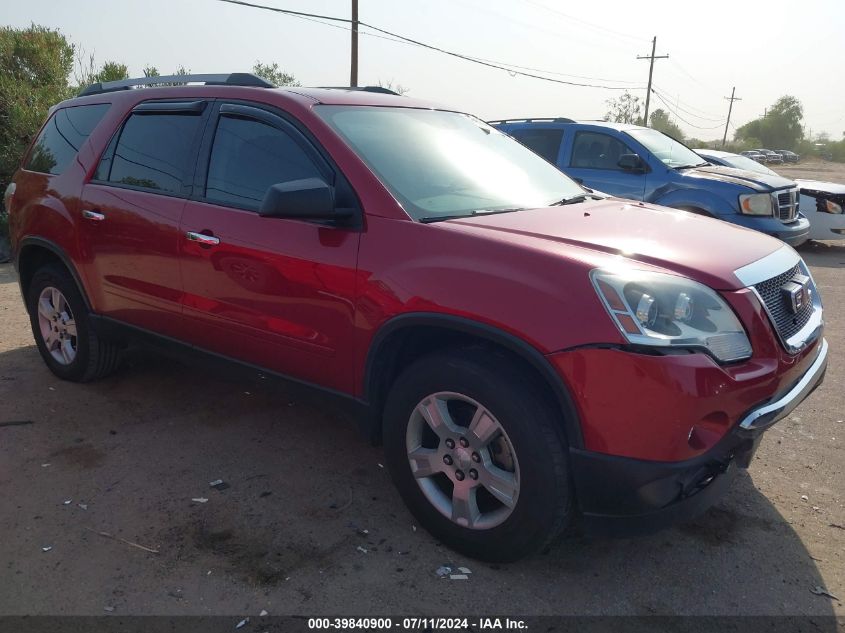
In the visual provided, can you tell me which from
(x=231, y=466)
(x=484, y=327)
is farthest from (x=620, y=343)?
(x=231, y=466)

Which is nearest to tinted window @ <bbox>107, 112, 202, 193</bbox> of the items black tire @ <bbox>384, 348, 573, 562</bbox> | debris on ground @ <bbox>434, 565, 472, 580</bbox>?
black tire @ <bbox>384, 348, 573, 562</bbox>

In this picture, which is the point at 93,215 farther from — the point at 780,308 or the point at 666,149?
the point at 666,149

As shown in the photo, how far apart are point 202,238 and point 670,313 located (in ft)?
7.38

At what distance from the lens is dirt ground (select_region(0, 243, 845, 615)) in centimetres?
260

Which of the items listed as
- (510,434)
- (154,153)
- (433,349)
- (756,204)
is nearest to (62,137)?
(154,153)

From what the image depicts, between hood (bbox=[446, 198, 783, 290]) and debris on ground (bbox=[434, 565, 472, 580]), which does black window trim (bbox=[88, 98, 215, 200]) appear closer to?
hood (bbox=[446, 198, 783, 290])

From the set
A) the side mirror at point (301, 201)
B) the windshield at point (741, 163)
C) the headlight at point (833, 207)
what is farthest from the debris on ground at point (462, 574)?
the windshield at point (741, 163)

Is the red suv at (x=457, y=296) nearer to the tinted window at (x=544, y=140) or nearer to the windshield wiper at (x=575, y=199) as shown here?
the windshield wiper at (x=575, y=199)

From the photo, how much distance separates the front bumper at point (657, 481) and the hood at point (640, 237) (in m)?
0.50

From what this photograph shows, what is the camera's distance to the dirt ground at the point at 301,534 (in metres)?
2.60

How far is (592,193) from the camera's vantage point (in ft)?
13.2

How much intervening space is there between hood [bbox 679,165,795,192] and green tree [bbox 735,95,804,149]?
9518cm

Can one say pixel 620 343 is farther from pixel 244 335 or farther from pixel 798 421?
pixel 798 421

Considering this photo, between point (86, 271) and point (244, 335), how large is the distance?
151cm
